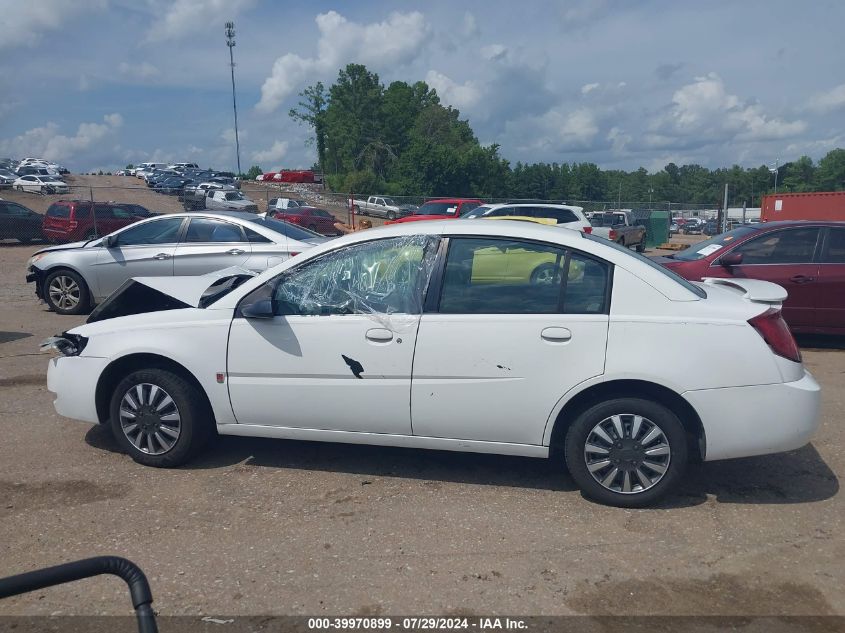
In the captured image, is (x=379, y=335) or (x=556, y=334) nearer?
(x=556, y=334)

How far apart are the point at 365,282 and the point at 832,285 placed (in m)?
6.32

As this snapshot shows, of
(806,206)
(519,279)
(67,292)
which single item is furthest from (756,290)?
(806,206)

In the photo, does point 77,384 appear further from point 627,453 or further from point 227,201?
point 227,201

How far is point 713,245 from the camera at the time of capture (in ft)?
30.4

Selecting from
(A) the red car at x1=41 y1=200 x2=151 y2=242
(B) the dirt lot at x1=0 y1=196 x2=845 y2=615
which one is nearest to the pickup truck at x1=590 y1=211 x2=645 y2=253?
(A) the red car at x1=41 y1=200 x2=151 y2=242

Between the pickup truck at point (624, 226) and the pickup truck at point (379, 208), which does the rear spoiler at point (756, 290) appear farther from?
the pickup truck at point (379, 208)

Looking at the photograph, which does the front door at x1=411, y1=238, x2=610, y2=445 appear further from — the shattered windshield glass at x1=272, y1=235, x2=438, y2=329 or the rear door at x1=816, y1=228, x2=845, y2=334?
the rear door at x1=816, y1=228, x2=845, y2=334

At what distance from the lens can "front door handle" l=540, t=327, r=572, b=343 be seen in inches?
165

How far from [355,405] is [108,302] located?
2.23m

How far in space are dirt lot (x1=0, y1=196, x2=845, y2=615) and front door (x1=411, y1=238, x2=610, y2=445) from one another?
0.52 m

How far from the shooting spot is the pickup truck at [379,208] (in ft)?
127

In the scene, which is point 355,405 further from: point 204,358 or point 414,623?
point 414,623

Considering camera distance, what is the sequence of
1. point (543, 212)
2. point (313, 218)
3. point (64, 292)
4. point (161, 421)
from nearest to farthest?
point (161, 421) < point (64, 292) < point (543, 212) < point (313, 218)

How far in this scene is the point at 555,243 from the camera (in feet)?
14.4
